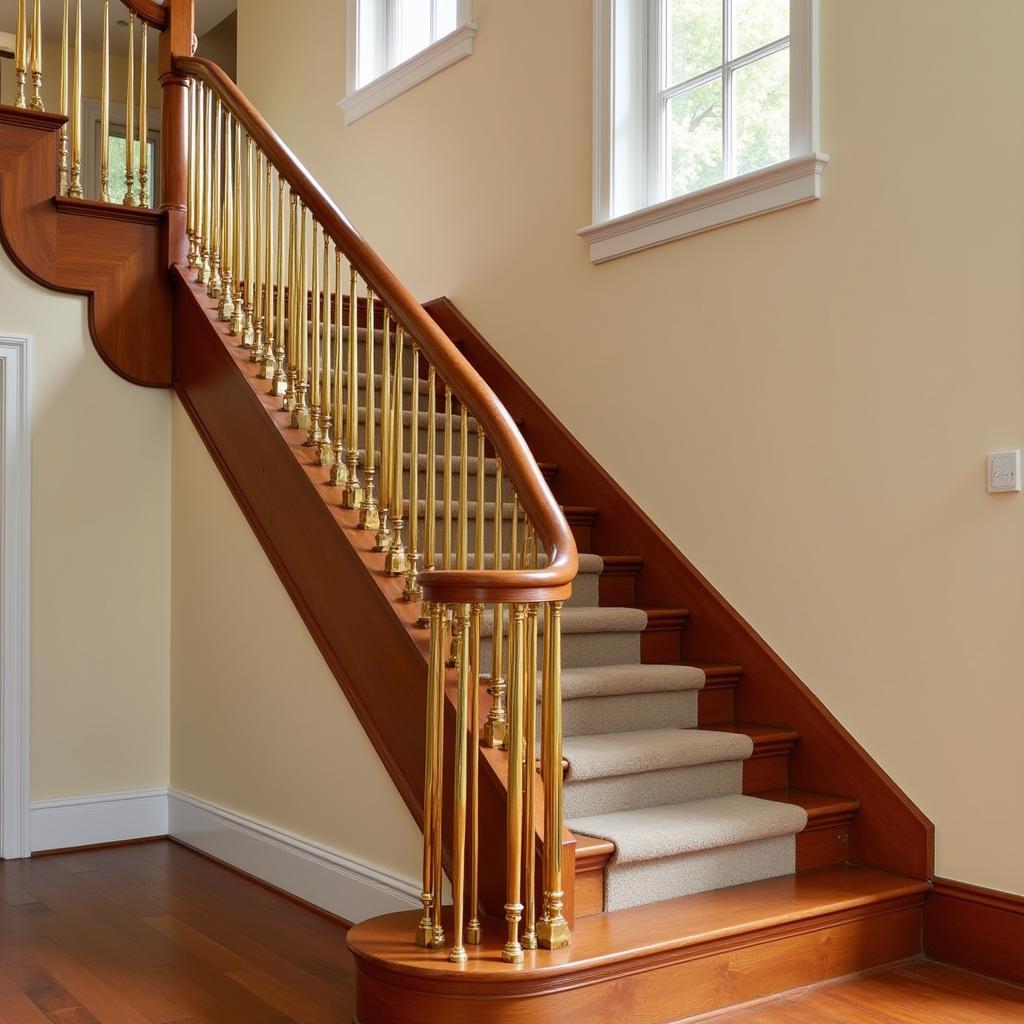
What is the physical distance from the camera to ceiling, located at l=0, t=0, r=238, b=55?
776cm

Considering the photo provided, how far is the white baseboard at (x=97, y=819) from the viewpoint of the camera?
443 cm

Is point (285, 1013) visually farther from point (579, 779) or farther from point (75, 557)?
point (75, 557)

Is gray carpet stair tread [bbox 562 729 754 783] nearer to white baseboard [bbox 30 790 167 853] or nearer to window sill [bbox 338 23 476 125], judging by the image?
white baseboard [bbox 30 790 167 853]

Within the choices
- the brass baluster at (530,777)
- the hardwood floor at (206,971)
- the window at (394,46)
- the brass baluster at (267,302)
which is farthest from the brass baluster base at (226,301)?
the brass baluster at (530,777)

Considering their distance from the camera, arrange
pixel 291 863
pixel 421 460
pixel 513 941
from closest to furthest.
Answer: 1. pixel 513 941
2. pixel 291 863
3. pixel 421 460

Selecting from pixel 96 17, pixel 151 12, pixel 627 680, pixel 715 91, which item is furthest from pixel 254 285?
pixel 96 17

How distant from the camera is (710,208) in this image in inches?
160

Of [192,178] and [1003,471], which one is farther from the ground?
[192,178]

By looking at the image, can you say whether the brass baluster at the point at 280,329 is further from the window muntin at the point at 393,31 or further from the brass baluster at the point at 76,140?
the window muntin at the point at 393,31

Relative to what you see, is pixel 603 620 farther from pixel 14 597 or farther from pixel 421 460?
pixel 14 597

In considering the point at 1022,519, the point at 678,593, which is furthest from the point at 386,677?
the point at 1022,519

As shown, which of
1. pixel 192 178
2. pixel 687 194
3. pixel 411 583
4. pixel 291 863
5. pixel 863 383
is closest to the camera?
pixel 411 583

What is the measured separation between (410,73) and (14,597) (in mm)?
2967

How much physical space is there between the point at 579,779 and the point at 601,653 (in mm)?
789
